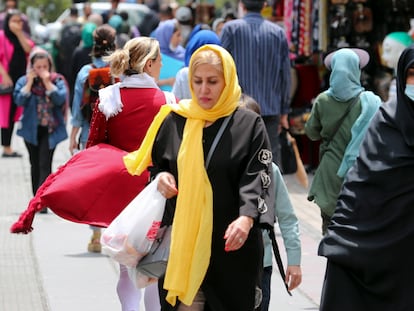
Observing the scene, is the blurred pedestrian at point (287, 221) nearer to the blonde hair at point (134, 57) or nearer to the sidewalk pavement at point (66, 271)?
the blonde hair at point (134, 57)

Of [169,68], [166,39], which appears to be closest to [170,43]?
[166,39]

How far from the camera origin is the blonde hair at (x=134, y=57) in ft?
24.4

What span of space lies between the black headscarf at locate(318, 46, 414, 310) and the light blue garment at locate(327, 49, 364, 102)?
332cm

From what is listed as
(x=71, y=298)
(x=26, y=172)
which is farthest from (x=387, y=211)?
(x=26, y=172)

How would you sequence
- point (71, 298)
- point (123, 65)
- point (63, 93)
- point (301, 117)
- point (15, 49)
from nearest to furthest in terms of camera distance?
point (123, 65) → point (71, 298) → point (63, 93) → point (301, 117) → point (15, 49)

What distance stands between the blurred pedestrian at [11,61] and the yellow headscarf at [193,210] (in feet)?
39.4

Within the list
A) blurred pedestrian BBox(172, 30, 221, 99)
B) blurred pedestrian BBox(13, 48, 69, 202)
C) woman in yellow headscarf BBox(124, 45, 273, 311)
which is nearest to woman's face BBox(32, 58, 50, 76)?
blurred pedestrian BBox(13, 48, 69, 202)

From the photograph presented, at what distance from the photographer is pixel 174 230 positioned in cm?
572

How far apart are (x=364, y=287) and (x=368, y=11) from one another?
426 inches

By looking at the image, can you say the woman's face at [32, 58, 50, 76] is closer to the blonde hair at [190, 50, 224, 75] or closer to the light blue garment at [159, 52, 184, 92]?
the light blue garment at [159, 52, 184, 92]

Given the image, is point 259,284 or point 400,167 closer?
point 400,167

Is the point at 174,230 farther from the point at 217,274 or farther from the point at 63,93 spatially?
the point at 63,93

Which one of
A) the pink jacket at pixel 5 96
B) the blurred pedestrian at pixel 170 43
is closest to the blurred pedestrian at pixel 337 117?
the blurred pedestrian at pixel 170 43

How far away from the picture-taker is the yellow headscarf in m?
5.64
